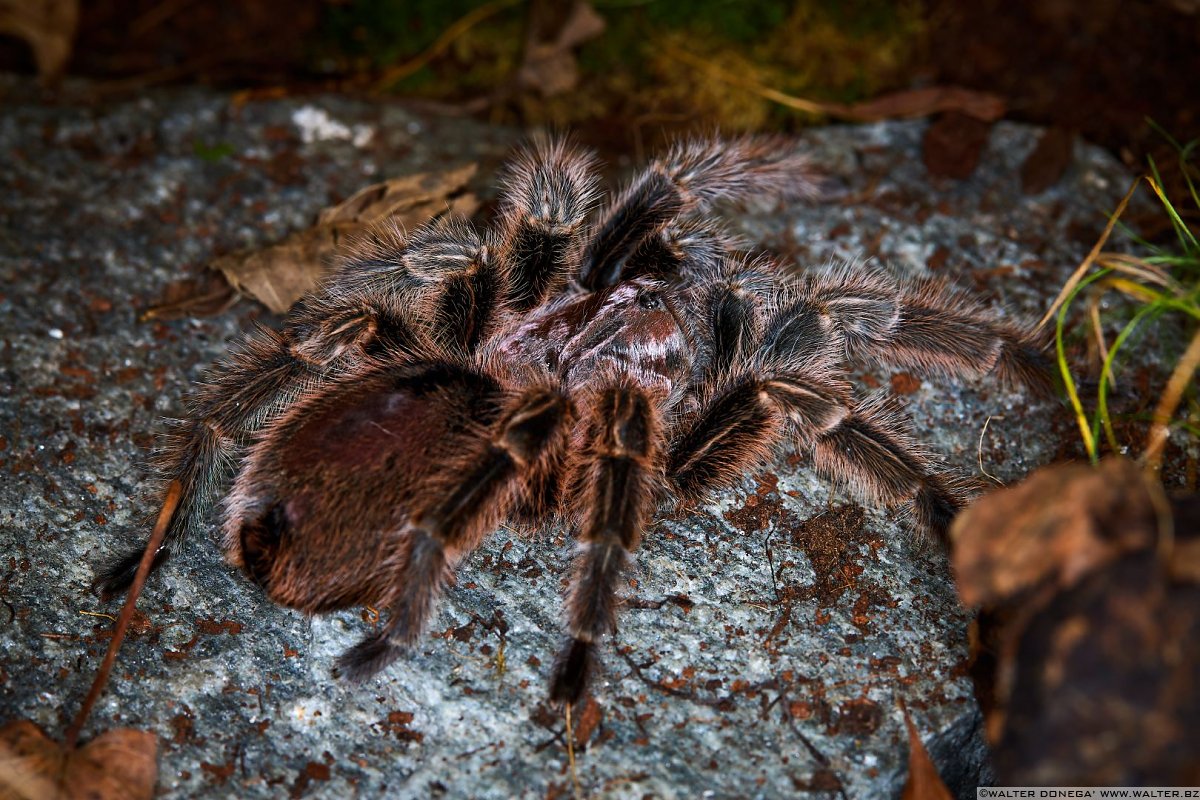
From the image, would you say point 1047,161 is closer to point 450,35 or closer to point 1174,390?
point 1174,390

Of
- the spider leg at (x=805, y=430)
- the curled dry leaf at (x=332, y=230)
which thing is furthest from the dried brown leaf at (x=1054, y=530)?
the curled dry leaf at (x=332, y=230)

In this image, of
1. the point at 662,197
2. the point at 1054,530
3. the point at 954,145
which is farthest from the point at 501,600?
the point at 954,145

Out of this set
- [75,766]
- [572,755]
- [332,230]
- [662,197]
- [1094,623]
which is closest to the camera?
[1094,623]

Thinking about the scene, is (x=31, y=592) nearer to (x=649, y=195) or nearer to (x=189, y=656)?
(x=189, y=656)

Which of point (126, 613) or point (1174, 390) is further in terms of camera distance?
point (126, 613)

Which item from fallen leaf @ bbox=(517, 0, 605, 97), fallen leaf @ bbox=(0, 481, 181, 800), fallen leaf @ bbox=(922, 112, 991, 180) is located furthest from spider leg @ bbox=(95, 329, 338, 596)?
fallen leaf @ bbox=(922, 112, 991, 180)

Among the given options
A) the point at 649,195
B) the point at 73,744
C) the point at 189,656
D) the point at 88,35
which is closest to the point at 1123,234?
the point at 649,195
